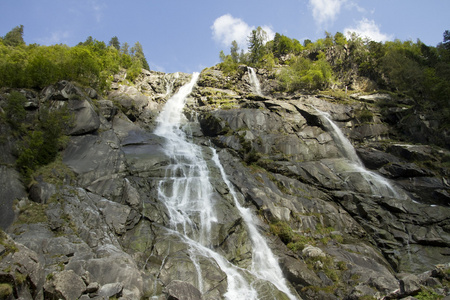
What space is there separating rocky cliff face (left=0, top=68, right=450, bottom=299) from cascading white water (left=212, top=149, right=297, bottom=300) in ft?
1.53

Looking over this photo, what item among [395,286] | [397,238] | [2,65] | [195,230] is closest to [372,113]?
[397,238]

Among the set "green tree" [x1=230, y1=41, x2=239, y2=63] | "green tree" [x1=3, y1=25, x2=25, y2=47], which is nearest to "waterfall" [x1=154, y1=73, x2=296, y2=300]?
"green tree" [x1=230, y1=41, x2=239, y2=63]

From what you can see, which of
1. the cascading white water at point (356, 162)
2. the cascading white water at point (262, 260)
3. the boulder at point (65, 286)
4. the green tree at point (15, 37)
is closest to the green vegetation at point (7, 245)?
the boulder at point (65, 286)

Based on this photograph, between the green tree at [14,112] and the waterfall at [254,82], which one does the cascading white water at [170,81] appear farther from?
the green tree at [14,112]

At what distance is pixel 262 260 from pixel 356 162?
1766 cm

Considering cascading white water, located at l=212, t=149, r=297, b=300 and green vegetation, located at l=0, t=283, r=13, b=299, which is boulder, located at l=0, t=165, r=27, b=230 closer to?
green vegetation, located at l=0, t=283, r=13, b=299

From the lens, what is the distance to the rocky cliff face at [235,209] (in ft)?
36.9

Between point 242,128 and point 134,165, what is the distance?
13964 mm

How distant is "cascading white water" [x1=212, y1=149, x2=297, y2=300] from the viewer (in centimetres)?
1452

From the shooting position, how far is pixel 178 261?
13.3 m

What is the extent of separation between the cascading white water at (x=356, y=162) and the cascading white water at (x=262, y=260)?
1192 centimetres

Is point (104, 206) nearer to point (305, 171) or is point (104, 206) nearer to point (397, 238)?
point (305, 171)

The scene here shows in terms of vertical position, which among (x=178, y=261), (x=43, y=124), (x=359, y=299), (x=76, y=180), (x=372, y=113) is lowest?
(x=359, y=299)

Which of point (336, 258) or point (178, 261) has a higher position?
point (178, 261)
